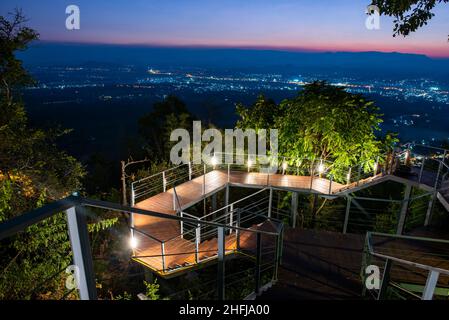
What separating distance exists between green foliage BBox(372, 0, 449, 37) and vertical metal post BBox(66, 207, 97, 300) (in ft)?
20.9

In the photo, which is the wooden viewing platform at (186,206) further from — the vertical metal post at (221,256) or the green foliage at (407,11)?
the green foliage at (407,11)

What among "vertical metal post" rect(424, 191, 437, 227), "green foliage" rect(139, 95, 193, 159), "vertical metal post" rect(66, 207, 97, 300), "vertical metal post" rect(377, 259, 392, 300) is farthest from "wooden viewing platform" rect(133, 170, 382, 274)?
"green foliage" rect(139, 95, 193, 159)

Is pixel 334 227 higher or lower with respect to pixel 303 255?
lower

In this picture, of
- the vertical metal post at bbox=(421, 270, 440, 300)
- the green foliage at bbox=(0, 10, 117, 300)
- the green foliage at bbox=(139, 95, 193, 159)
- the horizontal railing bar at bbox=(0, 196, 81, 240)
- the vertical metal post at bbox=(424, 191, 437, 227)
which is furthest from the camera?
the green foliage at bbox=(139, 95, 193, 159)

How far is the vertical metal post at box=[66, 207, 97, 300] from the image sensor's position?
1373 mm

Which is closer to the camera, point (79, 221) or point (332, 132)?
point (79, 221)

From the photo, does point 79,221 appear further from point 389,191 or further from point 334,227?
point 389,191

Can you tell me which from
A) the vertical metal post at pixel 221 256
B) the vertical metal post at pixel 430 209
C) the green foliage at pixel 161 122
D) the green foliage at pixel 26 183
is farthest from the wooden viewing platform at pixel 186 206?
the green foliage at pixel 161 122

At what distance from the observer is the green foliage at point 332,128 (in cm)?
1003

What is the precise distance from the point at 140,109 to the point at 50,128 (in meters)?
51.5

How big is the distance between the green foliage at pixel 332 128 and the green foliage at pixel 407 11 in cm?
404

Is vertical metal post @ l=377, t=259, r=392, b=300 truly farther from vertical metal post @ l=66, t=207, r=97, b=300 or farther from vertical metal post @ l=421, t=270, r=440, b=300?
vertical metal post @ l=66, t=207, r=97, b=300

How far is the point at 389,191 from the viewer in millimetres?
15820
